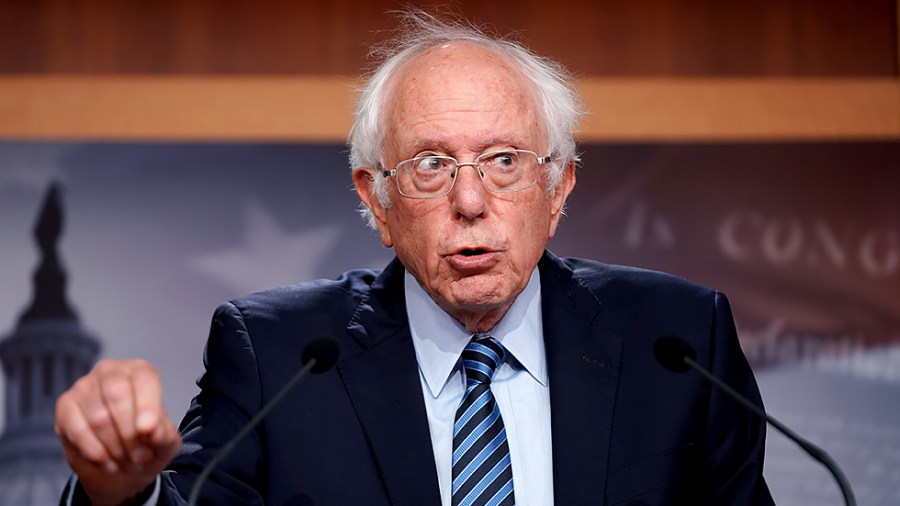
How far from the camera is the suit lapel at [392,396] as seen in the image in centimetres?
164

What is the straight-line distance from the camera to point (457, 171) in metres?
1.72

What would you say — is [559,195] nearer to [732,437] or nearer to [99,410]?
[732,437]

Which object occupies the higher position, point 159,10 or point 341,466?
point 159,10

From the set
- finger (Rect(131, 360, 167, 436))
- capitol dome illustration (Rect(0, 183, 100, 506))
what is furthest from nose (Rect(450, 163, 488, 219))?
capitol dome illustration (Rect(0, 183, 100, 506))

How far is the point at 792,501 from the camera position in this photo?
2949 mm

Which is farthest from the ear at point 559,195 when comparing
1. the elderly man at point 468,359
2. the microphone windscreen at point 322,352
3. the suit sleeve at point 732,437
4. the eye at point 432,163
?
the microphone windscreen at point 322,352

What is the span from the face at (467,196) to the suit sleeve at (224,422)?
30cm

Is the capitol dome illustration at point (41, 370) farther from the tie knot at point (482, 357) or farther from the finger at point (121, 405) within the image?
the finger at point (121, 405)

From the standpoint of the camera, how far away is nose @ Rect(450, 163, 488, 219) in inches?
66.2

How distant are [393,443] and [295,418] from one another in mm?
160

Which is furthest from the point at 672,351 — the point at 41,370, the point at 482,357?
the point at 41,370

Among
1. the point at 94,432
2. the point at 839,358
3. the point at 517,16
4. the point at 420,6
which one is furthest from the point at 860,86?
the point at 94,432

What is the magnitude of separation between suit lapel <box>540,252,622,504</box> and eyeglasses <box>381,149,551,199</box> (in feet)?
0.79

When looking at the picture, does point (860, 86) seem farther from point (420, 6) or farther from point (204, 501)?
point (204, 501)
